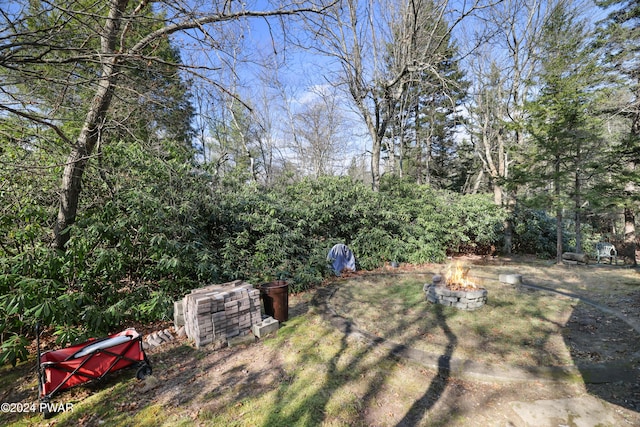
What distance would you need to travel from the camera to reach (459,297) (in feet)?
15.9

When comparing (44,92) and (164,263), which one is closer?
(44,92)

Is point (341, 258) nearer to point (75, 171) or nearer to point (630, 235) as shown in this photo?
point (75, 171)

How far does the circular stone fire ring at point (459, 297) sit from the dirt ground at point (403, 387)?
1.24m

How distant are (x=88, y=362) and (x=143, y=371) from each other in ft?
1.89

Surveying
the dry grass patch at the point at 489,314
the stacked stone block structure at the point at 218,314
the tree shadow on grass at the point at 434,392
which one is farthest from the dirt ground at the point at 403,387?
the dry grass patch at the point at 489,314

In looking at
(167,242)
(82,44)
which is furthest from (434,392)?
(82,44)

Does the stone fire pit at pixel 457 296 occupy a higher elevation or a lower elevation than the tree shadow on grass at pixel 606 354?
higher

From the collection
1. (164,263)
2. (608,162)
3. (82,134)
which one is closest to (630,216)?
(608,162)

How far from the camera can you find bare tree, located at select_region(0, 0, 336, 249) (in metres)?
1.98

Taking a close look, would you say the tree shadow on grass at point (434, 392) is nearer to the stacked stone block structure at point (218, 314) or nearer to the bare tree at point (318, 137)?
the stacked stone block structure at point (218, 314)

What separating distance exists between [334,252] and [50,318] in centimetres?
565

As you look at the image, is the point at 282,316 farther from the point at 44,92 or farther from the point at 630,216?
the point at 630,216

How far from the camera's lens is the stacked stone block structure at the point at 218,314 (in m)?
3.72

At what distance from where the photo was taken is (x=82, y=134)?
3.97 metres
